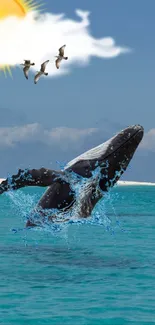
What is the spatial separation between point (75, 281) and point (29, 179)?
3.28m

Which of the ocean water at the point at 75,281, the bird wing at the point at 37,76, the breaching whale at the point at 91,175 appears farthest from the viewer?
the bird wing at the point at 37,76

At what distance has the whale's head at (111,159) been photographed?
17.7 meters

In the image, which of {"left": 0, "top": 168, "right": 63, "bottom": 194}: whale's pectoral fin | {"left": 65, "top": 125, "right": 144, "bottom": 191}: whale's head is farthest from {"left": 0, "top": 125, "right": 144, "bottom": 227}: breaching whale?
{"left": 0, "top": 168, "right": 63, "bottom": 194}: whale's pectoral fin

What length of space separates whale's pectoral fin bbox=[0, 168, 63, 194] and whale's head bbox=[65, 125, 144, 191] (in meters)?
0.99

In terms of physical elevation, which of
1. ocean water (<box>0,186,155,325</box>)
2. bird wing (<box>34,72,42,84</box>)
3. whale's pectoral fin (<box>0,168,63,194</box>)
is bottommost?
ocean water (<box>0,186,155,325</box>)

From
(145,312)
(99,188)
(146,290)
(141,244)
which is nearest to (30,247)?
(141,244)

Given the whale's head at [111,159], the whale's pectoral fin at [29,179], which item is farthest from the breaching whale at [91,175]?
the whale's pectoral fin at [29,179]

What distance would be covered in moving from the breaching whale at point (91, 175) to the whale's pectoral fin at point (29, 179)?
0.47 meters

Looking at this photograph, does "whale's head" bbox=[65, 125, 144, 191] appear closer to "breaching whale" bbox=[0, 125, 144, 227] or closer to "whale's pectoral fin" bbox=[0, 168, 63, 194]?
"breaching whale" bbox=[0, 125, 144, 227]

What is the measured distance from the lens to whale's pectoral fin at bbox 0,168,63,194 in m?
16.1

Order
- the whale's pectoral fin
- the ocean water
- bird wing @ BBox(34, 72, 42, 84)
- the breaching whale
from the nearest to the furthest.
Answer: the ocean water
the whale's pectoral fin
the breaching whale
bird wing @ BBox(34, 72, 42, 84)

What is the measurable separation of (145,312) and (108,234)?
62.1 feet

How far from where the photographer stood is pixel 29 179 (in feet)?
53.4

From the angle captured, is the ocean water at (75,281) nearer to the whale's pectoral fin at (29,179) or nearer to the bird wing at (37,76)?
the whale's pectoral fin at (29,179)
